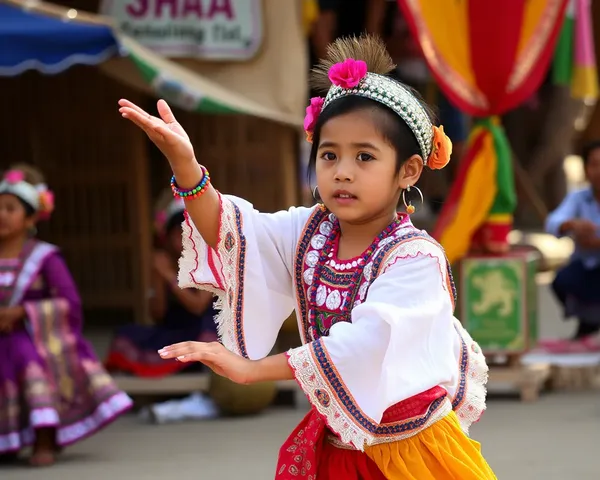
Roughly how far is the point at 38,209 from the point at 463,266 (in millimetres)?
2249

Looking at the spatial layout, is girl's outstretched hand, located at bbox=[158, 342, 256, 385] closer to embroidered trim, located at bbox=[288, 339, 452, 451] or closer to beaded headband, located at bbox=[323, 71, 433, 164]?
embroidered trim, located at bbox=[288, 339, 452, 451]

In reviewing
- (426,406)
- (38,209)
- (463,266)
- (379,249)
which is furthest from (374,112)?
(463,266)

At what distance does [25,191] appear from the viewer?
5695 millimetres

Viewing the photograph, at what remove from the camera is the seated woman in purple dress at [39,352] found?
5562 millimetres

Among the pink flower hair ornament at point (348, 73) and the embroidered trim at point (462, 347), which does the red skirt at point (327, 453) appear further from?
the pink flower hair ornament at point (348, 73)

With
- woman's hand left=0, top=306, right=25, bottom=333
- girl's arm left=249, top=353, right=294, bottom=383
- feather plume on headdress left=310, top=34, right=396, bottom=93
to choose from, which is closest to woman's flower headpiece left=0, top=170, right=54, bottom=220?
woman's hand left=0, top=306, right=25, bottom=333

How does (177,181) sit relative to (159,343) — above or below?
above

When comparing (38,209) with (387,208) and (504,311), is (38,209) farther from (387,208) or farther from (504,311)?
(387,208)

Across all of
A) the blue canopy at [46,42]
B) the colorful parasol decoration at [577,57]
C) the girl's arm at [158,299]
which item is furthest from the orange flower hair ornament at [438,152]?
the colorful parasol decoration at [577,57]

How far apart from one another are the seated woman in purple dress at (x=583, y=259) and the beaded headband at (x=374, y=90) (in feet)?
14.1

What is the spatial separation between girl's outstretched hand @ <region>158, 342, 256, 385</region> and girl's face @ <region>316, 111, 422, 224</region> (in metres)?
0.46

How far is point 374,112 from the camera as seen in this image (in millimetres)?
2943

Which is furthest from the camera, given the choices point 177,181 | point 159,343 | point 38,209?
point 159,343

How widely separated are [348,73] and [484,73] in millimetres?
3689
